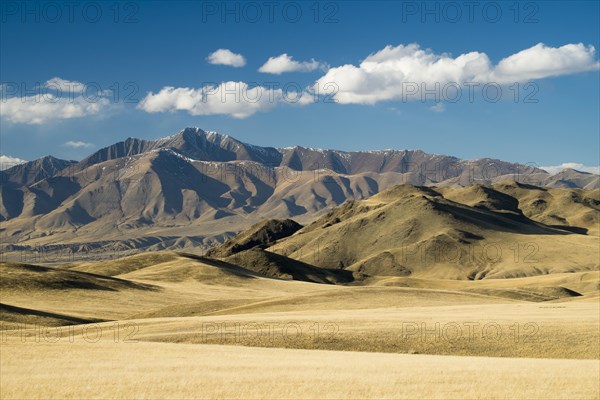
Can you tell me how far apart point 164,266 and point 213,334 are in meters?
121

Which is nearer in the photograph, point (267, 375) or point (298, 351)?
point (267, 375)

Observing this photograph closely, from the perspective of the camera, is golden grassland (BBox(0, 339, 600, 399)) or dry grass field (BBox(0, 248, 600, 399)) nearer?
golden grassland (BBox(0, 339, 600, 399))

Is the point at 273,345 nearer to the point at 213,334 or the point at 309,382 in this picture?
the point at 213,334

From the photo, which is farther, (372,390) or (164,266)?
(164,266)

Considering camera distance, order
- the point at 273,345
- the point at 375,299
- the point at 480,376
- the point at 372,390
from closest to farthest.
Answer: the point at 372,390 < the point at 480,376 < the point at 273,345 < the point at 375,299

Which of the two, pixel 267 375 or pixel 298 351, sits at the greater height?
pixel 267 375

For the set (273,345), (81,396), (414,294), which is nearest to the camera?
(81,396)

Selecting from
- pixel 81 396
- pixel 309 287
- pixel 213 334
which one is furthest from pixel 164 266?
pixel 81 396

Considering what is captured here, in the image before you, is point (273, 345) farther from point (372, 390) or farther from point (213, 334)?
point (372, 390)

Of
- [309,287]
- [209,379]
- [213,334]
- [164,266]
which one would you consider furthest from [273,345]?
[164,266]

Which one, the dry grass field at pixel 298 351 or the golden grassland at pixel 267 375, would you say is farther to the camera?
the dry grass field at pixel 298 351

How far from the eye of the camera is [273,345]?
5259 cm

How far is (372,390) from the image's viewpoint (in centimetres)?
3359

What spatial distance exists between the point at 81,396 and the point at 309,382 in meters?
10.9
